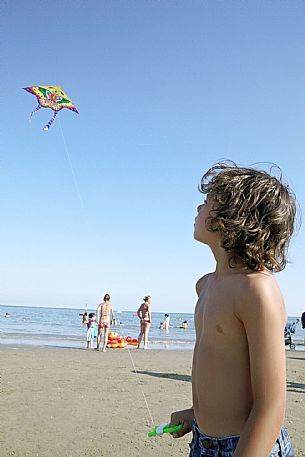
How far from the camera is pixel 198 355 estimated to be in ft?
6.53

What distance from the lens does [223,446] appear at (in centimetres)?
181

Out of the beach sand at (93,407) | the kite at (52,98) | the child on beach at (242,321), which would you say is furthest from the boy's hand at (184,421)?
the kite at (52,98)

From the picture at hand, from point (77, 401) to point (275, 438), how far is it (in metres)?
4.86

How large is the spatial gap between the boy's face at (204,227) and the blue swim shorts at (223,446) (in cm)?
77

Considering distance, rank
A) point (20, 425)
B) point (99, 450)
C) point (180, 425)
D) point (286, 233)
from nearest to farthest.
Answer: point (286, 233) → point (180, 425) → point (99, 450) → point (20, 425)

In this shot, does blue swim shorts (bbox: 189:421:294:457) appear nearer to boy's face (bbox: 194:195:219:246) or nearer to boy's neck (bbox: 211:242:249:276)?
boy's neck (bbox: 211:242:249:276)

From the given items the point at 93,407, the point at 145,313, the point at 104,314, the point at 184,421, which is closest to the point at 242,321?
the point at 184,421

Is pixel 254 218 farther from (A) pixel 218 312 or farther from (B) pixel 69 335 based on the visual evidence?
(B) pixel 69 335

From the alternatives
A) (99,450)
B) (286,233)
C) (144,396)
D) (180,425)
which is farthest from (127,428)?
(286,233)

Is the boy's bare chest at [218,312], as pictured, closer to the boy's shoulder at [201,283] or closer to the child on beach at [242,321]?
the child on beach at [242,321]

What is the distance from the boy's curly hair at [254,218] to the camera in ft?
6.19

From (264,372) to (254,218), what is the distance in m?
0.59

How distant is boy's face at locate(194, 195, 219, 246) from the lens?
204cm

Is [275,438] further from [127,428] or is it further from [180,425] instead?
[127,428]
